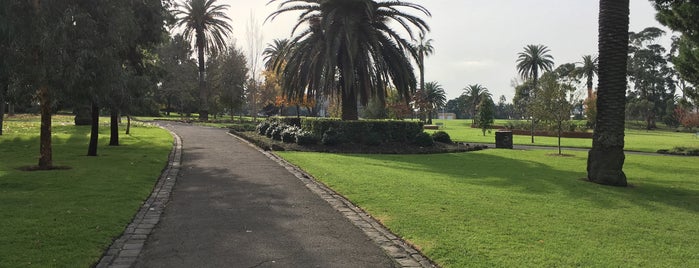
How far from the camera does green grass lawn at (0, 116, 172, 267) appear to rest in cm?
543

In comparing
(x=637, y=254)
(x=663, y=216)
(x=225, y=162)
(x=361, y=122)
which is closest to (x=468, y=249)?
(x=637, y=254)

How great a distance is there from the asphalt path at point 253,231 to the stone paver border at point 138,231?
4.8 inches

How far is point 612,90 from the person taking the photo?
12.6m

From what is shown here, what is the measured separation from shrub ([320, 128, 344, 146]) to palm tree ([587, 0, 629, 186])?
11.4 metres

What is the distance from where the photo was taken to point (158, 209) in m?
8.23

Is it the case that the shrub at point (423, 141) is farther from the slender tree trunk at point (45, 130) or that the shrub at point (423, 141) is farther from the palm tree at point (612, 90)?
the slender tree trunk at point (45, 130)

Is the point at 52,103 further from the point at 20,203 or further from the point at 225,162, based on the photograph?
the point at 20,203

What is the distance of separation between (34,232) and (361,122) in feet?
55.2

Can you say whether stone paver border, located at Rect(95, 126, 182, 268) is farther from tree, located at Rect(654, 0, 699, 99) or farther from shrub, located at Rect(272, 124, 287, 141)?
tree, located at Rect(654, 0, 699, 99)

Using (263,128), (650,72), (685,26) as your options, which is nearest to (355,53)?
(263,128)

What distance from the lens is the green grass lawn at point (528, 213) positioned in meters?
5.66

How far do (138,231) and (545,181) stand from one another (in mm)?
9967

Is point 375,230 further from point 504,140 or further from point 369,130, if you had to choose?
point 504,140

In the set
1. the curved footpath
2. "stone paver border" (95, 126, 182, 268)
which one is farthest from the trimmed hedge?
"stone paver border" (95, 126, 182, 268)
